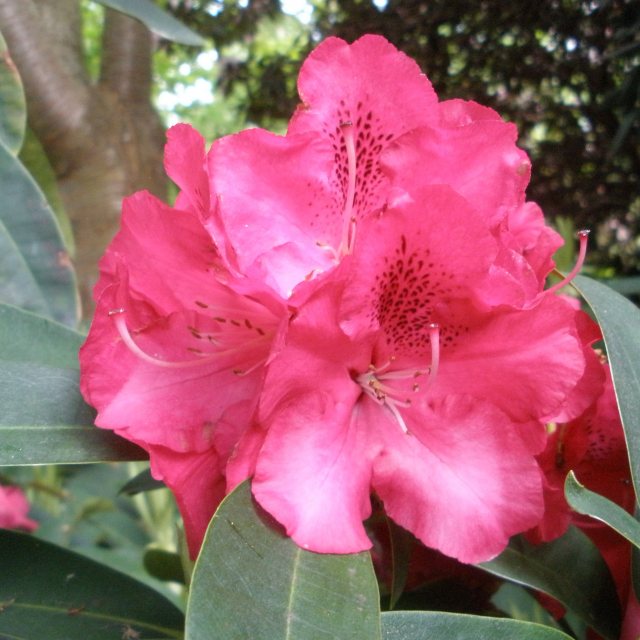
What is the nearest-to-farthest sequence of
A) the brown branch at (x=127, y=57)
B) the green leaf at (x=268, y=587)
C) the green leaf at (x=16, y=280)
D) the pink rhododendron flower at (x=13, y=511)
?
the green leaf at (x=268, y=587) < the green leaf at (x=16, y=280) < the pink rhododendron flower at (x=13, y=511) < the brown branch at (x=127, y=57)

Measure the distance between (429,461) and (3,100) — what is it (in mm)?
683

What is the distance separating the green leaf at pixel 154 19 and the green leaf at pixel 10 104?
0.14 m

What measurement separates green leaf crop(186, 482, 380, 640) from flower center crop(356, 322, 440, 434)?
0.10 metres

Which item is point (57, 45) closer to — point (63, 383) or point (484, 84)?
point (63, 383)

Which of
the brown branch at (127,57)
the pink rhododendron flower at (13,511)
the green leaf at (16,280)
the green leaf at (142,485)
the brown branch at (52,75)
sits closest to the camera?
the green leaf at (142,485)

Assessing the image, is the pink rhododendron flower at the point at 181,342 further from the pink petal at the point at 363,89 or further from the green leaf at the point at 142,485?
the green leaf at the point at 142,485

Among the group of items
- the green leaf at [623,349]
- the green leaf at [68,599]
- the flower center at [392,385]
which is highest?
the green leaf at [623,349]

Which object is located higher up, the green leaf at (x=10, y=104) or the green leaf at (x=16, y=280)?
the green leaf at (x=10, y=104)

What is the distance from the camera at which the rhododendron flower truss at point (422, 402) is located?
1.42 ft

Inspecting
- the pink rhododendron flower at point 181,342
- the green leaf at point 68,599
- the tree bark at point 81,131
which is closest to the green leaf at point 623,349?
the pink rhododendron flower at point 181,342

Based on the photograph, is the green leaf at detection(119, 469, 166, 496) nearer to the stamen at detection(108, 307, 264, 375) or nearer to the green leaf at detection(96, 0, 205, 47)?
the stamen at detection(108, 307, 264, 375)

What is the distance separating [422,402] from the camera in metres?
0.49

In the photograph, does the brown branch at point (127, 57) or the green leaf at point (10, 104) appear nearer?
the green leaf at point (10, 104)

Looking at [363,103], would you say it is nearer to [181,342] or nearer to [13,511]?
[181,342]
